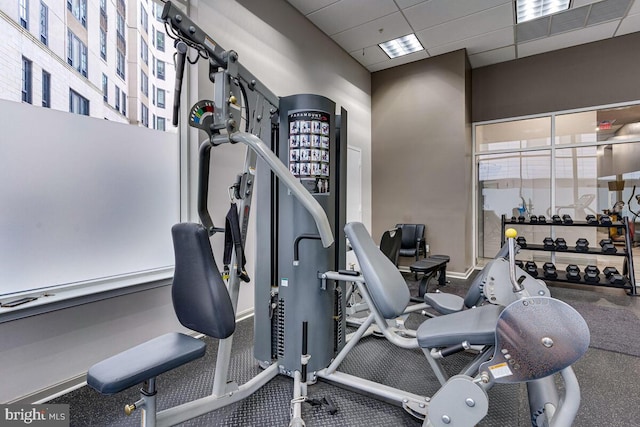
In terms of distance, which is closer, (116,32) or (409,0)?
(116,32)

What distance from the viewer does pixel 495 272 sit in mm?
1969

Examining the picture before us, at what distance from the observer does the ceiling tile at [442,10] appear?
3.78 m

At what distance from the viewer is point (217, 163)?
116 inches

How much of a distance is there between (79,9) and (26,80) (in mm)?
697

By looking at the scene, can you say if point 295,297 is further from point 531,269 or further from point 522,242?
point 522,242

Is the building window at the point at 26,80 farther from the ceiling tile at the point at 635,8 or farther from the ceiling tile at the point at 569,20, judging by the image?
the ceiling tile at the point at 635,8

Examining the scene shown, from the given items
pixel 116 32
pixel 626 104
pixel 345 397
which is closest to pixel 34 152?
pixel 116 32

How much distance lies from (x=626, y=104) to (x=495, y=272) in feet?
15.2

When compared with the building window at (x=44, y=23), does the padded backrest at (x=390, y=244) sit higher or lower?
lower

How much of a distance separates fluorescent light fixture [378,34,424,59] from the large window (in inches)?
73.5

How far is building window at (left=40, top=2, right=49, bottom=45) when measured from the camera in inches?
77.5

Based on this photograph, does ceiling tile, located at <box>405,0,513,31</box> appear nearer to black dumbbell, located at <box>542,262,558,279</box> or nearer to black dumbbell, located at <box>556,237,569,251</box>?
black dumbbell, located at <box>556,237,569,251</box>

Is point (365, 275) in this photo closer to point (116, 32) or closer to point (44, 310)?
point (44, 310)

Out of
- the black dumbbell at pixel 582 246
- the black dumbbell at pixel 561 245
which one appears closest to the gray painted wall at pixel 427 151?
the black dumbbell at pixel 561 245
